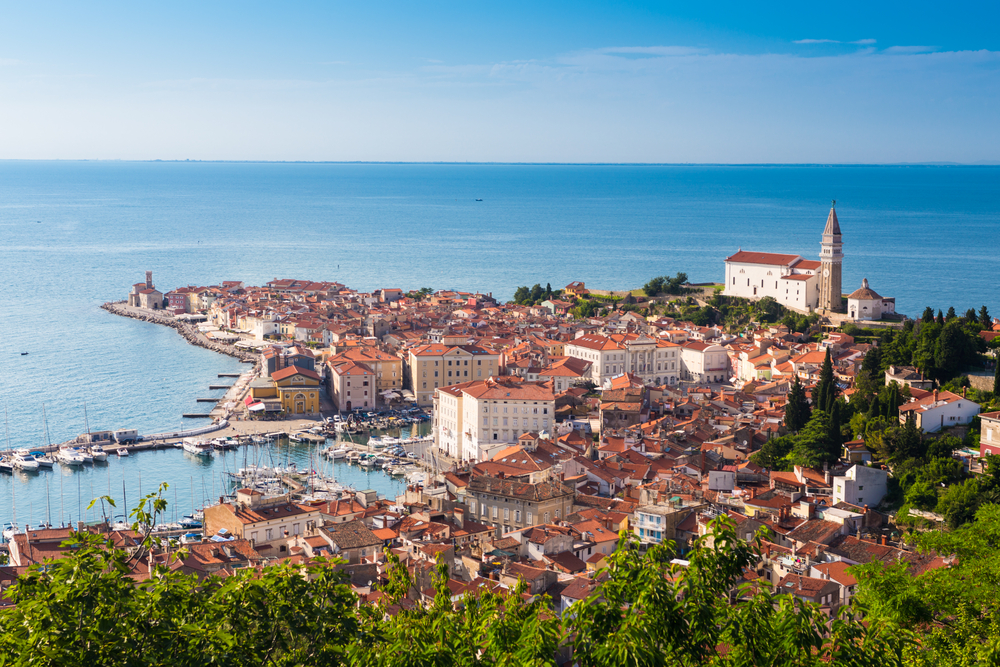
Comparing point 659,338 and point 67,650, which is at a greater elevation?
point 67,650

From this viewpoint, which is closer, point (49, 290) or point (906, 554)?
point (906, 554)

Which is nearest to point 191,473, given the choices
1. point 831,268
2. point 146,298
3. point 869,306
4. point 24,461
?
point 24,461

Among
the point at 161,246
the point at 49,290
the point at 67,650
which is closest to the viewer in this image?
the point at 67,650

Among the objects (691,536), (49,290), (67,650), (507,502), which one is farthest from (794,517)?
(49,290)

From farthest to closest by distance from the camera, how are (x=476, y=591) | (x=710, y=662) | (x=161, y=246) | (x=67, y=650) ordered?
(x=161, y=246) < (x=476, y=591) < (x=710, y=662) < (x=67, y=650)

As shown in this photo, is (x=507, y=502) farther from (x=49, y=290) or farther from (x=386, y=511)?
(x=49, y=290)

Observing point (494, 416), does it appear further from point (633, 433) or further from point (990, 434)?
point (990, 434)
